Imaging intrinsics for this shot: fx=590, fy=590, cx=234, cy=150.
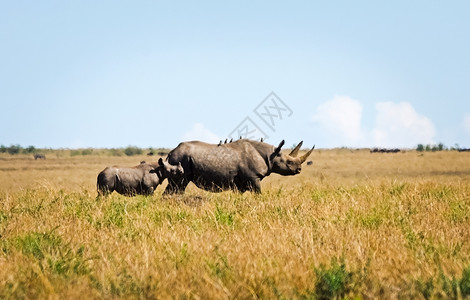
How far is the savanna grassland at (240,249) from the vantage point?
4.48 m

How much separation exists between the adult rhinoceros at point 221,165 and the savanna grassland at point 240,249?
1.48 metres

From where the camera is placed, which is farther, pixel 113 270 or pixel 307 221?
pixel 307 221

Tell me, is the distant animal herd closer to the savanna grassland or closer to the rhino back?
the rhino back

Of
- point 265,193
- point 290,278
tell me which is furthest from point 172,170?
point 290,278

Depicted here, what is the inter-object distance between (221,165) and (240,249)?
20.3 ft

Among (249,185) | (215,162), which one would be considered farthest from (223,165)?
(249,185)

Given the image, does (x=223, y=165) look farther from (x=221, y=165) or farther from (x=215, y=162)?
(x=215, y=162)

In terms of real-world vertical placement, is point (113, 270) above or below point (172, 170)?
below

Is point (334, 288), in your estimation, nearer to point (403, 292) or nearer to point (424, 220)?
point (403, 292)

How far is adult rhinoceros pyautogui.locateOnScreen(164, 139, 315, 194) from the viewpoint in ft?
38.7

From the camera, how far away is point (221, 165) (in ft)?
38.7

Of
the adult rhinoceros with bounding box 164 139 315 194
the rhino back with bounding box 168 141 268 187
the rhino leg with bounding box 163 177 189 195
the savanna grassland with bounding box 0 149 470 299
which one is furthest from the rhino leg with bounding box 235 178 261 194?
the savanna grassland with bounding box 0 149 470 299

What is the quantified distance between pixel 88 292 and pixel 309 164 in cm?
3040

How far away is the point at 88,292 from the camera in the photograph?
437 centimetres
